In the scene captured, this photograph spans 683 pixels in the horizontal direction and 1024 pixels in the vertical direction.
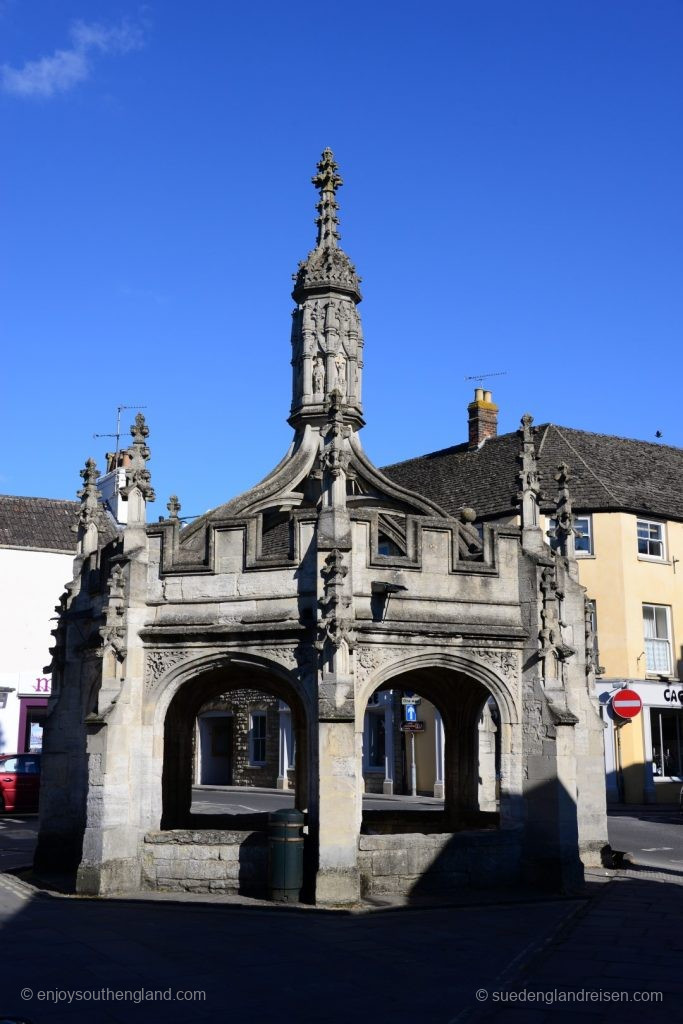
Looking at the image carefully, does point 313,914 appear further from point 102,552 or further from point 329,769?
point 102,552

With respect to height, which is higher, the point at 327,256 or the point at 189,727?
the point at 327,256

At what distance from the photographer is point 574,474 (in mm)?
35188

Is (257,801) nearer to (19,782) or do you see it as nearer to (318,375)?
(19,782)

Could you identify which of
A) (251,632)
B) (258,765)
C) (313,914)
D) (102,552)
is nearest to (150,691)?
(251,632)

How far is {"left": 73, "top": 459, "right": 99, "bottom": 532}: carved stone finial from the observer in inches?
658

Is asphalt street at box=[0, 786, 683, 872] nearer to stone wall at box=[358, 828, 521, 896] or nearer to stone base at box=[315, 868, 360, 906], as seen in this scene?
stone wall at box=[358, 828, 521, 896]

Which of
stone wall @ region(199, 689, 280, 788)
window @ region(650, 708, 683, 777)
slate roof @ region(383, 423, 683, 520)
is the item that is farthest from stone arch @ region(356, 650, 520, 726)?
stone wall @ region(199, 689, 280, 788)

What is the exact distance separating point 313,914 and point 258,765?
29486mm

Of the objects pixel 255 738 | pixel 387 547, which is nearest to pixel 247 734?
pixel 255 738

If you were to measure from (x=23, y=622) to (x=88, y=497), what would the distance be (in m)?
21.4

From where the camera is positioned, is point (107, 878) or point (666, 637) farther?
point (666, 637)

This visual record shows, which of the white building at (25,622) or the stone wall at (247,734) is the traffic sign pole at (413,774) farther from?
the white building at (25,622)

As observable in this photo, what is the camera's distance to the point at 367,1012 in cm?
798

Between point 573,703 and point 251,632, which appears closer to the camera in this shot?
point 251,632
